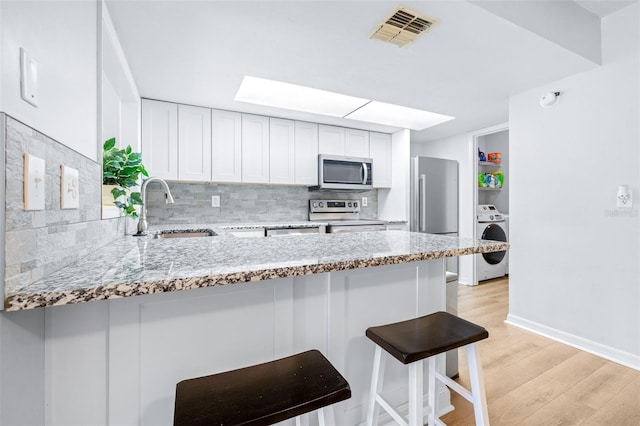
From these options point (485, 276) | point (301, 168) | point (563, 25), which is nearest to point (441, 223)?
point (485, 276)

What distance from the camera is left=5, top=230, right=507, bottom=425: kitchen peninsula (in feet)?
2.39

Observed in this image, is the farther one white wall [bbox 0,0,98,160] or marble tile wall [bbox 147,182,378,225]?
marble tile wall [bbox 147,182,378,225]

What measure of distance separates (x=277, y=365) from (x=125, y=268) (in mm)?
502

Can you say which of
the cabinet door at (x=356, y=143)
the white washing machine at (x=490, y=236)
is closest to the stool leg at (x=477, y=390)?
the cabinet door at (x=356, y=143)

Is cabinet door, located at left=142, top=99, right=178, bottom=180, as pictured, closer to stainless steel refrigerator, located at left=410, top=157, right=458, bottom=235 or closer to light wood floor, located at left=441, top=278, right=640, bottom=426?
stainless steel refrigerator, located at left=410, top=157, right=458, bottom=235

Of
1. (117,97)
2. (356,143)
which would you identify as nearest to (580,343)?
(356,143)

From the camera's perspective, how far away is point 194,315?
2.96 feet

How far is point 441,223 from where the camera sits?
384cm

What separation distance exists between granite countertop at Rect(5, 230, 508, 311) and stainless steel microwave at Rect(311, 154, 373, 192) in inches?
91.7

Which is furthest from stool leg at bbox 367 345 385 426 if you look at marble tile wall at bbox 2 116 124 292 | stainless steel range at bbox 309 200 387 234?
stainless steel range at bbox 309 200 387 234

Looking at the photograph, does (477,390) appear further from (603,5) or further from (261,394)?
(603,5)

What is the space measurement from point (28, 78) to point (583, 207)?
10.2 ft

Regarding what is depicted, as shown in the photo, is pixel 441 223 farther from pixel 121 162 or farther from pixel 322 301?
pixel 121 162

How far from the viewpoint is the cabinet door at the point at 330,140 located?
11.9ft
